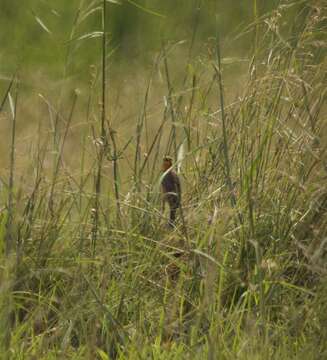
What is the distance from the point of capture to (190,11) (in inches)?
222

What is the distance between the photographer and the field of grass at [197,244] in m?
2.66

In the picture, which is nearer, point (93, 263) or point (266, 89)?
point (93, 263)

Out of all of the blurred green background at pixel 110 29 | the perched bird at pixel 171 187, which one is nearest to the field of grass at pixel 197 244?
the perched bird at pixel 171 187

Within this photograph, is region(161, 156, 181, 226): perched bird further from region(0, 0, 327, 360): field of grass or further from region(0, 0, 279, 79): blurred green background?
region(0, 0, 279, 79): blurred green background

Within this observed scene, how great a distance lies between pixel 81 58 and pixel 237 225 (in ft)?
9.61

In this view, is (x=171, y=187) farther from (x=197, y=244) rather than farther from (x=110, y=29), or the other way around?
(x=110, y=29)

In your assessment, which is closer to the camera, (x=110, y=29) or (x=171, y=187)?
(x=171, y=187)

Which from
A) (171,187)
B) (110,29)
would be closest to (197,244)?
(171,187)

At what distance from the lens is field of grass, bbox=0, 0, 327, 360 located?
2.66m

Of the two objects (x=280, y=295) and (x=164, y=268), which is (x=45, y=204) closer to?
(x=164, y=268)

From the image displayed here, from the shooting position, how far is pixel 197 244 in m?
2.96

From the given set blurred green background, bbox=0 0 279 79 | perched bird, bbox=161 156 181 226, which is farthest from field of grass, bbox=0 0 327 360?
blurred green background, bbox=0 0 279 79

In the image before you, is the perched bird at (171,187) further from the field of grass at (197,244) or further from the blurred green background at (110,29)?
the blurred green background at (110,29)

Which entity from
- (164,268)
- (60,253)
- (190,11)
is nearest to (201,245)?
(164,268)
